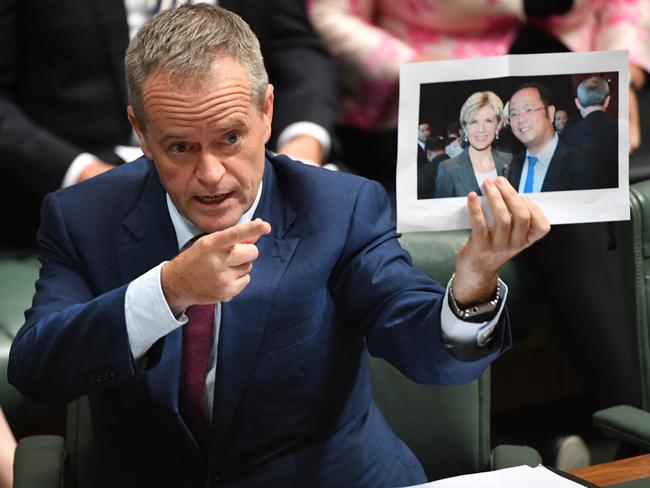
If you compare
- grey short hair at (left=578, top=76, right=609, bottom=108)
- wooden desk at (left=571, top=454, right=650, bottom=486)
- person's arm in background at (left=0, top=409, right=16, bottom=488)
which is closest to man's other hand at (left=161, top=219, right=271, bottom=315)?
grey short hair at (left=578, top=76, right=609, bottom=108)

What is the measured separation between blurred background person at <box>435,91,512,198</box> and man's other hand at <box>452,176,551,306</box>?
1.4 inches

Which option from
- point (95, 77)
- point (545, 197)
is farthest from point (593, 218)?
point (95, 77)

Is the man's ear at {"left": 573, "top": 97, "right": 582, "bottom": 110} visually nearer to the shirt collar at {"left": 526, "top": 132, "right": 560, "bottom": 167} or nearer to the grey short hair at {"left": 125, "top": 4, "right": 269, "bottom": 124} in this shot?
the shirt collar at {"left": 526, "top": 132, "right": 560, "bottom": 167}

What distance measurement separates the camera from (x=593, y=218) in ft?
5.14

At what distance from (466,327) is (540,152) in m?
0.24

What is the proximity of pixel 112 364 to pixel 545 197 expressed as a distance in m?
0.59

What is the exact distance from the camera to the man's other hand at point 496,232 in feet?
4.87

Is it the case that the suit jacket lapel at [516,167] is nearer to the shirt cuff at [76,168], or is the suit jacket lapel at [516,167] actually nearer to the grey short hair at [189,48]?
the grey short hair at [189,48]

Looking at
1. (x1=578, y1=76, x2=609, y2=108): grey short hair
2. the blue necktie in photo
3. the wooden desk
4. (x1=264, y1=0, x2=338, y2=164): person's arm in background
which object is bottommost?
the wooden desk

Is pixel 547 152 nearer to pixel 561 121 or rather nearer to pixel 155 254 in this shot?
pixel 561 121

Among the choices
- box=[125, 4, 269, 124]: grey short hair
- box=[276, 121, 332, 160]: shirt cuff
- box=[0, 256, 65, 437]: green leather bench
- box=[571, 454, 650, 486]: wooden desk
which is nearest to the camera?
box=[125, 4, 269, 124]: grey short hair

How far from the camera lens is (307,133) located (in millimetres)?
2914

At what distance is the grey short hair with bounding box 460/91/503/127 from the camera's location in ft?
5.10

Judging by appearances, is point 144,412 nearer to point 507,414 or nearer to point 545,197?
point 545,197
